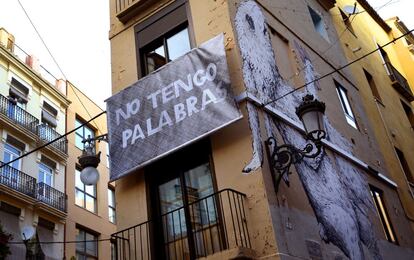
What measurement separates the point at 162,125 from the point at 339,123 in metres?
5.37

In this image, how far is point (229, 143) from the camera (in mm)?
8734

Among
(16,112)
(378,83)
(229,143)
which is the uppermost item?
(16,112)

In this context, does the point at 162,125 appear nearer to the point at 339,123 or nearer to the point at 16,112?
the point at 339,123

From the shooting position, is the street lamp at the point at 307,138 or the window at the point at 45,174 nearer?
the street lamp at the point at 307,138

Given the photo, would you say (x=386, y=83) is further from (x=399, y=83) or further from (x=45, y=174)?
(x=45, y=174)

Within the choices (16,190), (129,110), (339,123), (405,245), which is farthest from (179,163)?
(16,190)

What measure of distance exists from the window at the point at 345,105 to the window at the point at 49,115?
16.3 meters

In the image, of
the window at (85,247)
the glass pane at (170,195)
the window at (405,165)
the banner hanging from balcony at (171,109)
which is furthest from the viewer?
the window at (85,247)

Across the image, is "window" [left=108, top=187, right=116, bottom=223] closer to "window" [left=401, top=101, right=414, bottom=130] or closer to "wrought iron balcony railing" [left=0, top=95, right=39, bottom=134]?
"wrought iron balcony railing" [left=0, top=95, right=39, bottom=134]

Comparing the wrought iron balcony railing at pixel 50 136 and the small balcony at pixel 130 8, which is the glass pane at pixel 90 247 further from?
the small balcony at pixel 130 8

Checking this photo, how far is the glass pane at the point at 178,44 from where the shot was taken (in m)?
10.6

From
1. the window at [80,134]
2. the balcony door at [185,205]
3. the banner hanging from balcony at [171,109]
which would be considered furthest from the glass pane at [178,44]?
the window at [80,134]

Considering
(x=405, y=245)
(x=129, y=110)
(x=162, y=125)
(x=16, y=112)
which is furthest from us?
(x=16, y=112)

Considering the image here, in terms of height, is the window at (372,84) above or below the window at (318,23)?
below
